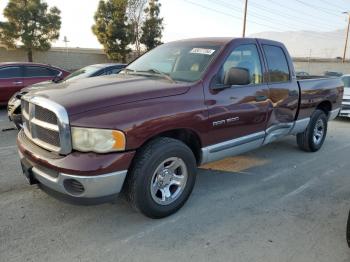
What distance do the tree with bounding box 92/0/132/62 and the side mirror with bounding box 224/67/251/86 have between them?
84.7 feet

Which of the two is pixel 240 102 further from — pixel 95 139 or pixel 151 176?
pixel 95 139

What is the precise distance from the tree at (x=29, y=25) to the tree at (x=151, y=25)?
27.7 ft

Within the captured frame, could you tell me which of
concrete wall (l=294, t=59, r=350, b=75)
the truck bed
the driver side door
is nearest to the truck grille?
the driver side door

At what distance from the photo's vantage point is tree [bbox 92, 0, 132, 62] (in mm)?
27797

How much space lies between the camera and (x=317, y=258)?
295 cm

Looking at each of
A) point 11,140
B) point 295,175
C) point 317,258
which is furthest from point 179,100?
point 11,140

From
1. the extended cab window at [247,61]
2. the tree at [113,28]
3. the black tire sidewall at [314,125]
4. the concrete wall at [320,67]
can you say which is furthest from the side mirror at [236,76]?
the concrete wall at [320,67]

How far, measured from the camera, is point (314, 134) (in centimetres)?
609

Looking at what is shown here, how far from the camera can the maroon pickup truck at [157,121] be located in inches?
115

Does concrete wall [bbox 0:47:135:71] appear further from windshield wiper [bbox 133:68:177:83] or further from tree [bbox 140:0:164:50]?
windshield wiper [bbox 133:68:177:83]

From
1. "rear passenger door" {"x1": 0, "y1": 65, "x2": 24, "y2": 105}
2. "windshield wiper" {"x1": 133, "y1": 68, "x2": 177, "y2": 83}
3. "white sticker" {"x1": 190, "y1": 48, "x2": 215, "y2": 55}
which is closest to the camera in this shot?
"windshield wiper" {"x1": 133, "y1": 68, "x2": 177, "y2": 83}

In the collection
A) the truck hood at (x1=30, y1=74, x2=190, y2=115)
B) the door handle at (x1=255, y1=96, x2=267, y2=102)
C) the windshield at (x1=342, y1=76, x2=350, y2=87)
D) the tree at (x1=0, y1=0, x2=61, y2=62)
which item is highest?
the tree at (x1=0, y1=0, x2=61, y2=62)

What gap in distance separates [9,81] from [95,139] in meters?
8.24

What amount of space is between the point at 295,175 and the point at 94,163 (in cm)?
323
